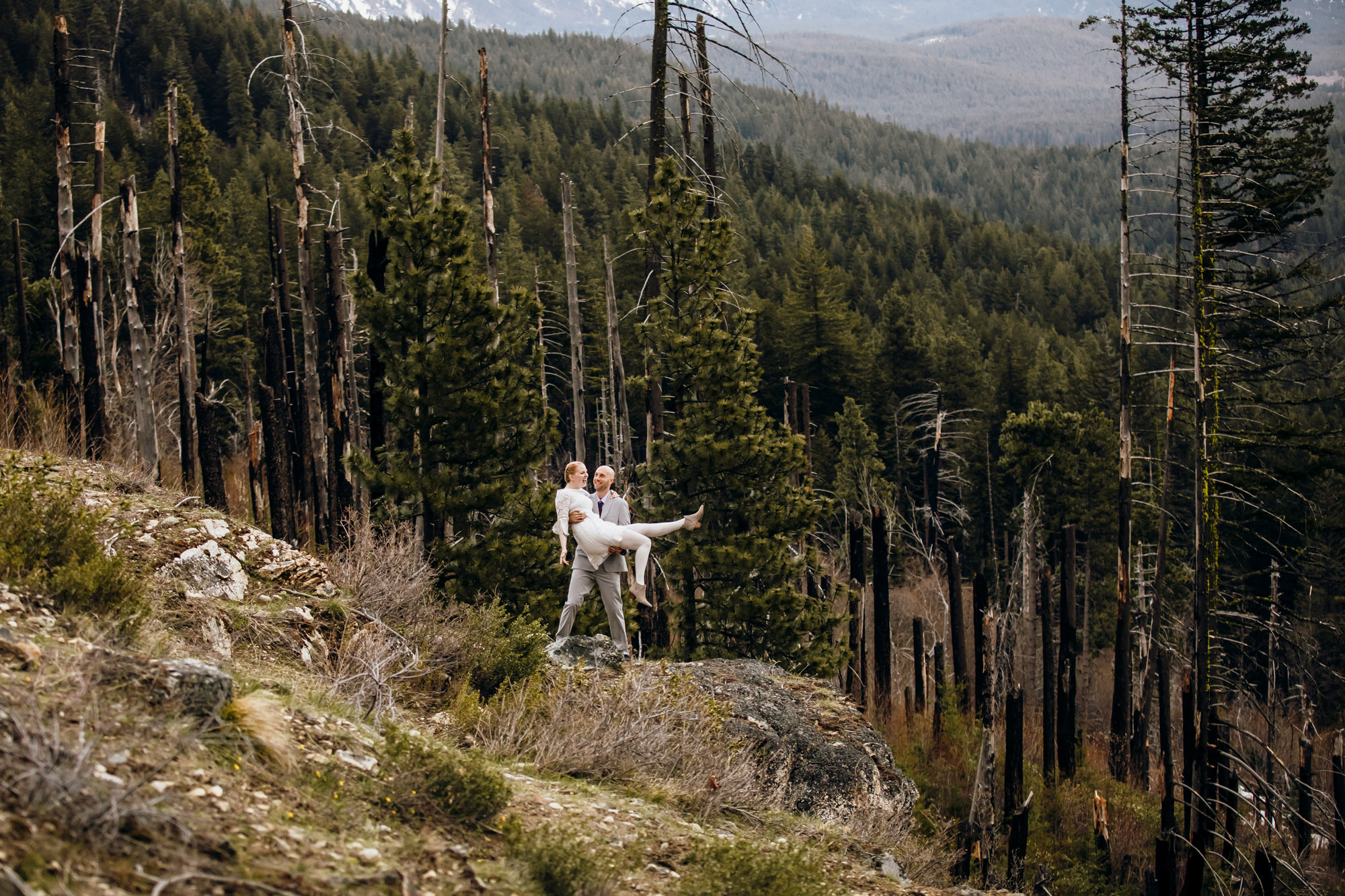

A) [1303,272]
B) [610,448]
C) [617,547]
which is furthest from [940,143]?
[617,547]

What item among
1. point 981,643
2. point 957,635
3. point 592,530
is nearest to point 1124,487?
point 981,643

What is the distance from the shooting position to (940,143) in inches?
6880

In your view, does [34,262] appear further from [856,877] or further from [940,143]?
[940,143]

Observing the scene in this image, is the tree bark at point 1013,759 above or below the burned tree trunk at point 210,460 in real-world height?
below

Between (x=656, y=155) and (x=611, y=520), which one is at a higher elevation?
(x=656, y=155)

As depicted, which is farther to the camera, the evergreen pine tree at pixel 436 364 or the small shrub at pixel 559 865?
the evergreen pine tree at pixel 436 364

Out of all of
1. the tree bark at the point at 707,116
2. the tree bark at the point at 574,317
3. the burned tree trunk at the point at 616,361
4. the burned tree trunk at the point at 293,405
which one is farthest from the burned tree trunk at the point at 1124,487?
the burned tree trunk at the point at 293,405

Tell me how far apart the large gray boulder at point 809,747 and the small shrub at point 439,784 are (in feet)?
9.96

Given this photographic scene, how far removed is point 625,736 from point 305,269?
13.5 m

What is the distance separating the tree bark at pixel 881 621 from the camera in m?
19.8

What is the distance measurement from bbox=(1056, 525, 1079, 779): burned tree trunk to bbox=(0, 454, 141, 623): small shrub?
1946 centimetres

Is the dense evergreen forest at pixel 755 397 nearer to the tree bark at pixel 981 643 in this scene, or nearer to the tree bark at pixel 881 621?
the tree bark at pixel 881 621

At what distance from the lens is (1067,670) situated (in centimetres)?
2319

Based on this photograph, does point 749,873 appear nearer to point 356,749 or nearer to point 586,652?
point 356,749
